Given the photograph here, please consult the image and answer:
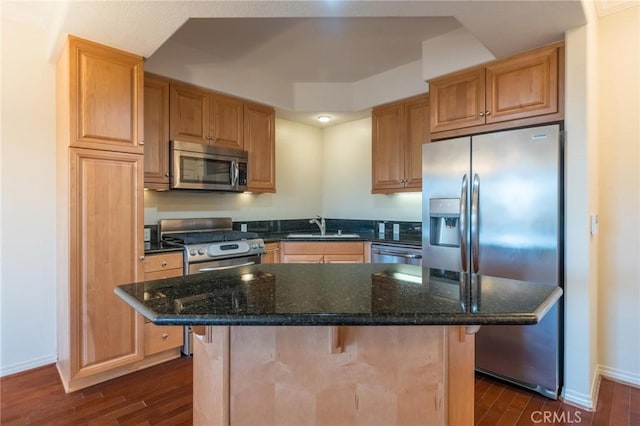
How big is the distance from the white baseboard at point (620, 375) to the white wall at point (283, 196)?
316 cm

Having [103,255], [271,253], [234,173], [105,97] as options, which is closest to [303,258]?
[271,253]

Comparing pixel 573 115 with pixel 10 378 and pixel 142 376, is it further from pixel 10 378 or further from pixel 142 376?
pixel 10 378

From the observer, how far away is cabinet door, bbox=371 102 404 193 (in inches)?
137

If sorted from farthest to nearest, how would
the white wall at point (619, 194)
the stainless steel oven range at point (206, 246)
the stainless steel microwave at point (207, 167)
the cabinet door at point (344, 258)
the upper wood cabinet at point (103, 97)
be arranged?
1. the cabinet door at point (344, 258)
2. the stainless steel microwave at point (207, 167)
3. the stainless steel oven range at point (206, 246)
4. the white wall at point (619, 194)
5. the upper wood cabinet at point (103, 97)

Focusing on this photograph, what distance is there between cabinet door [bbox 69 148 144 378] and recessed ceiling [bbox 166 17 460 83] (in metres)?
1.24

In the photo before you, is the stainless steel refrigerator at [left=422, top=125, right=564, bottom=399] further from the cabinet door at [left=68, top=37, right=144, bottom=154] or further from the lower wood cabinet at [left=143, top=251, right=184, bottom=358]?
the cabinet door at [left=68, top=37, right=144, bottom=154]

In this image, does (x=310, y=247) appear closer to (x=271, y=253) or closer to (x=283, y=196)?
(x=271, y=253)

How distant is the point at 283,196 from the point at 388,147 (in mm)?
1406

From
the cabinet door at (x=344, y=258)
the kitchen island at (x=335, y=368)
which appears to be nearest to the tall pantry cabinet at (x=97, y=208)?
the kitchen island at (x=335, y=368)

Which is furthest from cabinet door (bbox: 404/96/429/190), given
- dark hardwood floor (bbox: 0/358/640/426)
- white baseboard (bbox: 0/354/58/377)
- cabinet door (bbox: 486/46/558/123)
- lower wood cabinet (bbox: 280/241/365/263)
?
white baseboard (bbox: 0/354/58/377)

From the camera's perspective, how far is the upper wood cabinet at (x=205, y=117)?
3.00 m

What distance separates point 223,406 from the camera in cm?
125

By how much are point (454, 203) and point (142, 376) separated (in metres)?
2.56

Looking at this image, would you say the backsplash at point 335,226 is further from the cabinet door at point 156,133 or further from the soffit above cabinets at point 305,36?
the soffit above cabinets at point 305,36
